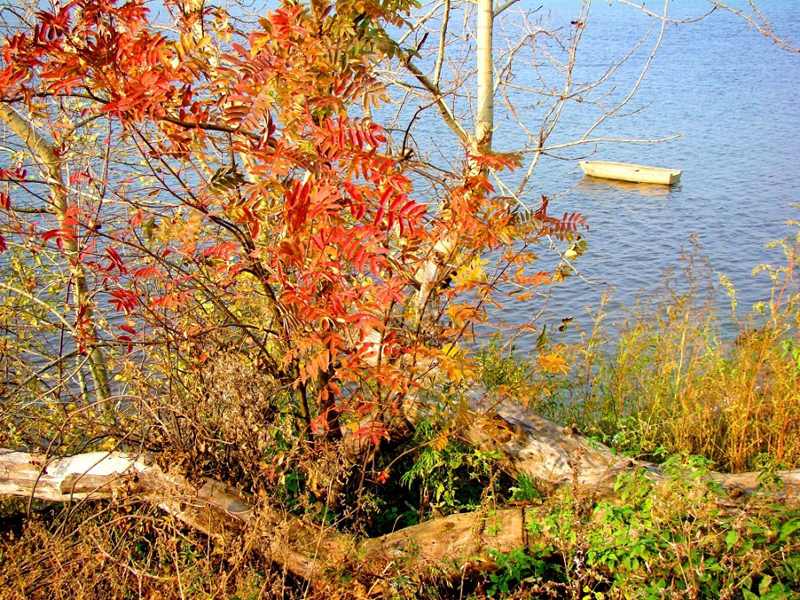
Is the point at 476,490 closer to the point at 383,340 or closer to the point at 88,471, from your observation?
the point at 383,340

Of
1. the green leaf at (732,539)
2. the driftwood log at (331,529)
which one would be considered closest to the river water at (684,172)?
the driftwood log at (331,529)

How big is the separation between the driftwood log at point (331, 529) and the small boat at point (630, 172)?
541 inches

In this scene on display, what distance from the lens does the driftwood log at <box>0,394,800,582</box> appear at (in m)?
3.54

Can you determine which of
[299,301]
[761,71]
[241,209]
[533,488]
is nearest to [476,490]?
[533,488]

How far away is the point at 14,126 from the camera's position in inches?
214

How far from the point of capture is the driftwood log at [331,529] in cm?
354

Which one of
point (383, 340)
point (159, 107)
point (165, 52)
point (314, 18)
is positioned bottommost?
point (383, 340)

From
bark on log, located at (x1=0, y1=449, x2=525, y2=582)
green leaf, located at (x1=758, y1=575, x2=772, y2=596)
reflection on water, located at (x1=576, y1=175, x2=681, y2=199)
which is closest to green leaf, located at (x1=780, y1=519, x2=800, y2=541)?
green leaf, located at (x1=758, y1=575, x2=772, y2=596)

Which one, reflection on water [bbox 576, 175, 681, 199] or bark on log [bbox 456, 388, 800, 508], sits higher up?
reflection on water [bbox 576, 175, 681, 199]

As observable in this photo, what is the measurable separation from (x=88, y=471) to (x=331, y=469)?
4.33ft

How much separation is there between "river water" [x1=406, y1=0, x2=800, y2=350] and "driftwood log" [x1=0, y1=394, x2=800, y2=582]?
3.59 metres

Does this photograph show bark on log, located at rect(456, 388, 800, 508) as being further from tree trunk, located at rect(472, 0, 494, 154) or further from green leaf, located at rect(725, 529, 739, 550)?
tree trunk, located at rect(472, 0, 494, 154)

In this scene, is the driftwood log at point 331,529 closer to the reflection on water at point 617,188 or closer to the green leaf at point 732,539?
the green leaf at point 732,539

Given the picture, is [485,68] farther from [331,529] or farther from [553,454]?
[331,529]
